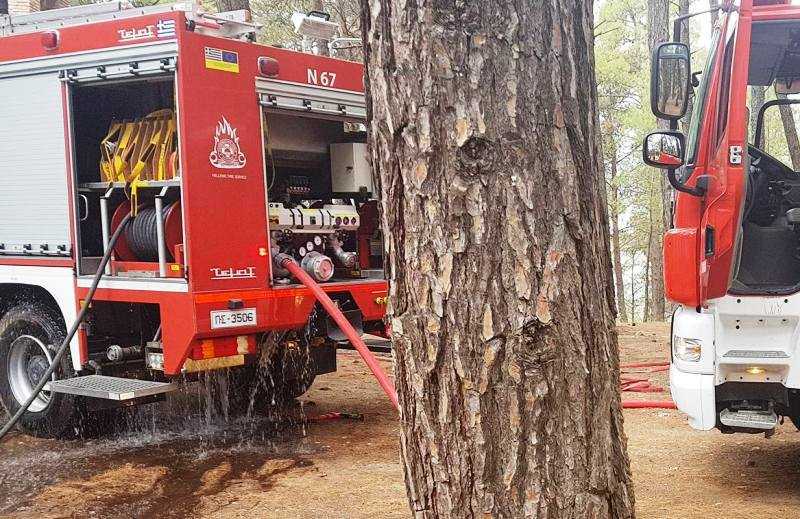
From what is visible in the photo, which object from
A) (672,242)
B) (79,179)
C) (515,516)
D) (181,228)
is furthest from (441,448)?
(79,179)

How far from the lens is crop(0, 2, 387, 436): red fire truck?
5.76 metres

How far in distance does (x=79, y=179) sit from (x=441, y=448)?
544 centimetres

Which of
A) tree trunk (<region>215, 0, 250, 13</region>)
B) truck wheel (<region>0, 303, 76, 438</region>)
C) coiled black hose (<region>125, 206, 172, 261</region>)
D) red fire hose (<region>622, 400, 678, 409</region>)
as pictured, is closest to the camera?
coiled black hose (<region>125, 206, 172, 261</region>)

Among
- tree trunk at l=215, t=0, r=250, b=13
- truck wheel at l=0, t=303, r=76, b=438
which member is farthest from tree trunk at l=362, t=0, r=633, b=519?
tree trunk at l=215, t=0, r=250, b=13

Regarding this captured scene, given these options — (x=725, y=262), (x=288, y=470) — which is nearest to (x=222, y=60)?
(x=288, y=470)

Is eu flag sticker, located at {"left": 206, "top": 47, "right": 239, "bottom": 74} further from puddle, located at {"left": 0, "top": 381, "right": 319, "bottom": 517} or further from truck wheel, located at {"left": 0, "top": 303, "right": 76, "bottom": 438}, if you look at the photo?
puddle, located at {"left": 0, "top": 381, "right": 319, "bottom": 517}

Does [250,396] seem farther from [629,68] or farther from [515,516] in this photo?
[629,68]

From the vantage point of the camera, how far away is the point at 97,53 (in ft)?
20.0

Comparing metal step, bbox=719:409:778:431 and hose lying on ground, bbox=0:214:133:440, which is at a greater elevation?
hose lying on ground, bbox=0:214:133:440

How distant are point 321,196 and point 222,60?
1.90m

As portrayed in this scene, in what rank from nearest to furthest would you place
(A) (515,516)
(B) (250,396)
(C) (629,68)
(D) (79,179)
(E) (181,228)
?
(A) (515,516), (E) (181,228), (D) (79,179), (B) (250,396), (C) (629,68)

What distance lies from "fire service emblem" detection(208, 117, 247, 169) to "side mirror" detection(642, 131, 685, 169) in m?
2.76

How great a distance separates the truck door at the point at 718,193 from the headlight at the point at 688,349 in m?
0.20

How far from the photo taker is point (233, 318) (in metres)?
→ 5.80
